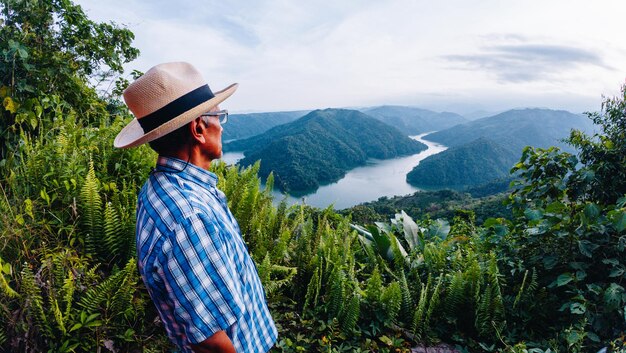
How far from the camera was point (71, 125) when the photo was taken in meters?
3.13

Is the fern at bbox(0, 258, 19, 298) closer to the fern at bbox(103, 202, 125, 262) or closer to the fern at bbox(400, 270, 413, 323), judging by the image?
the fern at bbox(103, 202, 125, 262)

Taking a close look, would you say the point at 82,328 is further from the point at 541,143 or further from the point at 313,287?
the point at 541,143

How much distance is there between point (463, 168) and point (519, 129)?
77.6 metres

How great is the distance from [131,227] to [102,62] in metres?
4.17

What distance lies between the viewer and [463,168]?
86.7m

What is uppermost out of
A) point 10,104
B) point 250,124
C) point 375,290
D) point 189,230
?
point 250,124

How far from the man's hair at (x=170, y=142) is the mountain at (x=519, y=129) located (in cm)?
13098

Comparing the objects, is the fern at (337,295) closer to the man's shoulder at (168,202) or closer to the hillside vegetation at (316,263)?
the hillside vegetation at (316,263)

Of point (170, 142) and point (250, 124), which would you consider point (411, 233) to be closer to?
point (170, 142)

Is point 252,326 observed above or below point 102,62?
below

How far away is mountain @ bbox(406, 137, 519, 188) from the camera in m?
83.5

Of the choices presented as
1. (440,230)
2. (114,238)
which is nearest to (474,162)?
(440,230)

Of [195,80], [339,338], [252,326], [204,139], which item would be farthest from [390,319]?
[195,80]

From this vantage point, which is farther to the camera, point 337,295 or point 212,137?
point 337,295
